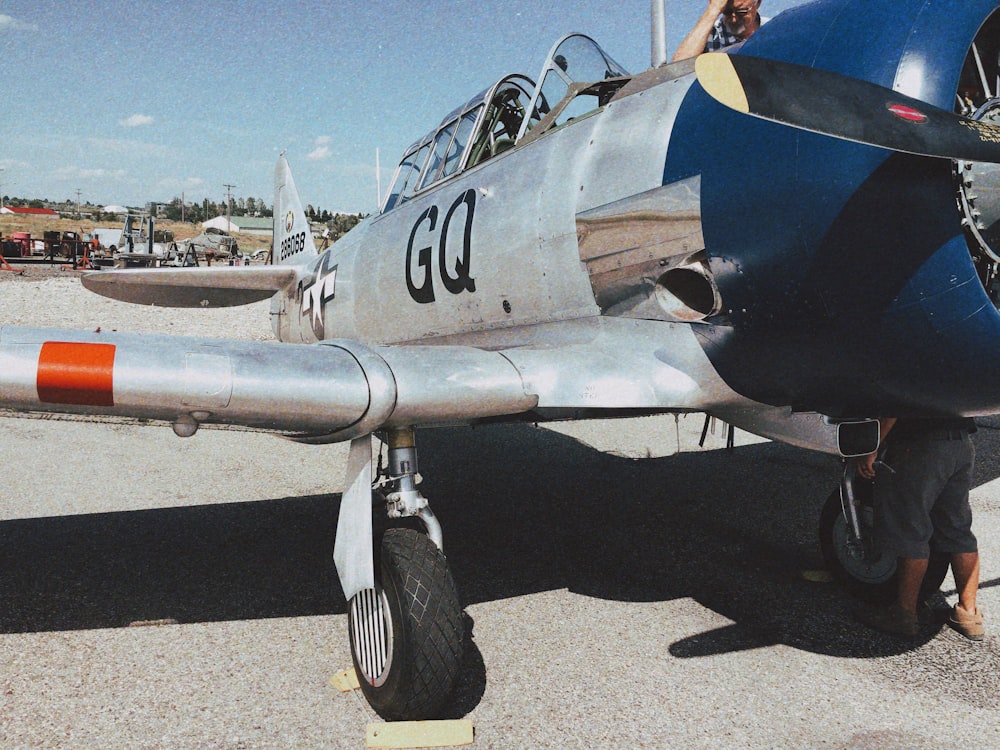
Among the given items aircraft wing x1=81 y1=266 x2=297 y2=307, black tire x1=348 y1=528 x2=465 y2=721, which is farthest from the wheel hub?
aircraft wing x1=81 y1=266 x2=297 y2=307

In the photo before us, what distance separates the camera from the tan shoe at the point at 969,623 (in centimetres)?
326

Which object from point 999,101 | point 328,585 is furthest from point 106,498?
point 999,101

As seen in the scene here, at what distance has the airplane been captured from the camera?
2.14 meters

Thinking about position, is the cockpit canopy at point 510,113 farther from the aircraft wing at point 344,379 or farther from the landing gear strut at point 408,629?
the landing gear strut at point 408,629

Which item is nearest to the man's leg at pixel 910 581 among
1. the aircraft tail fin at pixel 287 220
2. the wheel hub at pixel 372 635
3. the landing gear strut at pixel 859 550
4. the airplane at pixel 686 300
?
the landing gear strut at pixel 859 550

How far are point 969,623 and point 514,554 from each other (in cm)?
220

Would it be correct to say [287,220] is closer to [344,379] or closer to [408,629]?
[344,379]

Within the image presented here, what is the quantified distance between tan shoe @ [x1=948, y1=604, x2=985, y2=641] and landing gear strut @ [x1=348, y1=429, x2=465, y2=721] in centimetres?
225

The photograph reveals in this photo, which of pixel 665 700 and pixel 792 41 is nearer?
pixel 792 41

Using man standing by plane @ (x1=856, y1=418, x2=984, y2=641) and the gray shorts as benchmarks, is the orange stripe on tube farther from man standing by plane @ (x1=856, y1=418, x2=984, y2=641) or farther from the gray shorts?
the gray shorts

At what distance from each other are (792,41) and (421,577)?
86.3 inches

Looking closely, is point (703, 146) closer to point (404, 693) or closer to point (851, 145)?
point (851, 145)

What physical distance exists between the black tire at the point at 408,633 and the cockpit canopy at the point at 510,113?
2124 millimetres

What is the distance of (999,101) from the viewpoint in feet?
7.43
